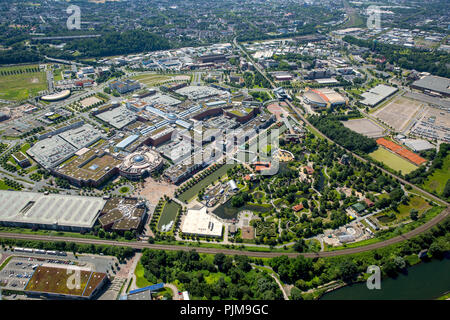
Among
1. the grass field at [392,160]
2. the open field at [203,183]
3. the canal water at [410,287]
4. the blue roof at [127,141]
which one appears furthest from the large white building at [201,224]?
the grass field at [392,160]

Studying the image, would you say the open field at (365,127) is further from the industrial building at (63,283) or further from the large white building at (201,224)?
the industrial building at (63,283)

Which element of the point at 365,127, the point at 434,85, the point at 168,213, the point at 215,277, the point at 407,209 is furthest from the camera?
the point at 434,85

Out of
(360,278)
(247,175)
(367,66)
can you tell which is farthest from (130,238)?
(367,66)

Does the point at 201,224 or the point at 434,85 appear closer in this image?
the point at 201,224

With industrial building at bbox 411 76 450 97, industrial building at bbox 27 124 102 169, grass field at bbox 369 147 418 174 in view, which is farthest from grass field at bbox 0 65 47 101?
industrial building at bbox 411 76 450 97

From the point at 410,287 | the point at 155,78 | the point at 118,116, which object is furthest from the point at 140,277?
the point at 155,78

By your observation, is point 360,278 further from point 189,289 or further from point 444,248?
point 189,289

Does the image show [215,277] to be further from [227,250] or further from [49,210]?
[49,210]
